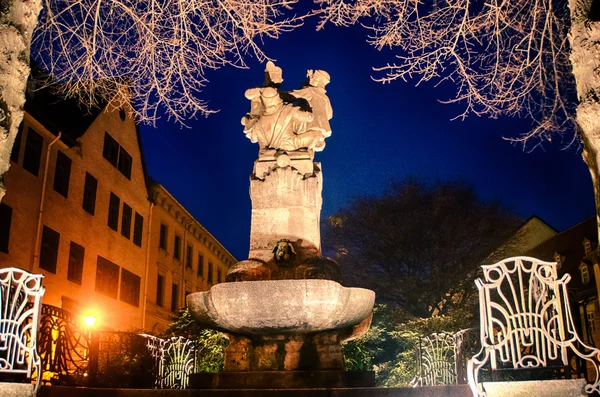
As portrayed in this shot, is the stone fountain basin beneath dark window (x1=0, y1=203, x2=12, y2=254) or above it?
beneath

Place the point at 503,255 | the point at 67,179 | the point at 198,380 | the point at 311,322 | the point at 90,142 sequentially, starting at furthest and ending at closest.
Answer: the point at 503,255 → the point at 90,142 → the point at 67,179 → the point at 198,380 → the point at 311,322

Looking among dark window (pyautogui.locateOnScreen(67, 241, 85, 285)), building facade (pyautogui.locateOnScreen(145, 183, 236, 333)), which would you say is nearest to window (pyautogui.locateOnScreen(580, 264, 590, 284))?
building facade (pyautogui.locateOnScreen(145, 183, 236, 333))

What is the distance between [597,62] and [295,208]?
14.7 ft

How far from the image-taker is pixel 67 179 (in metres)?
22.2

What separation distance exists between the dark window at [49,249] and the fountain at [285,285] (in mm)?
13576

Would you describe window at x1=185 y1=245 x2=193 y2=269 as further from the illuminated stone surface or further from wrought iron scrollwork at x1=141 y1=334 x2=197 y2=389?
the illuminated stone surface

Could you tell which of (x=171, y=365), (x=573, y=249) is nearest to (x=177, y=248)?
(x=171, y=365)

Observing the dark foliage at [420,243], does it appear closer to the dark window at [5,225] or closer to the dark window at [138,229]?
the dark window at [138,229]

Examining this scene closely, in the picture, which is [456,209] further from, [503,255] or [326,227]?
[326,227]

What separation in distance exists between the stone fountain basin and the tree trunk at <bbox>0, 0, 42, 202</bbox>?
2535 millimetres

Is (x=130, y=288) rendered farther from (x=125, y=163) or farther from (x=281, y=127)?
(x=281, y=127)

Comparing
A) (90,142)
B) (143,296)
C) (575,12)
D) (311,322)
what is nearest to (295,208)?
(311,322)

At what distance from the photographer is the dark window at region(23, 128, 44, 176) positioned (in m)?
19.2

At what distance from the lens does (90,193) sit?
24.6 metres
